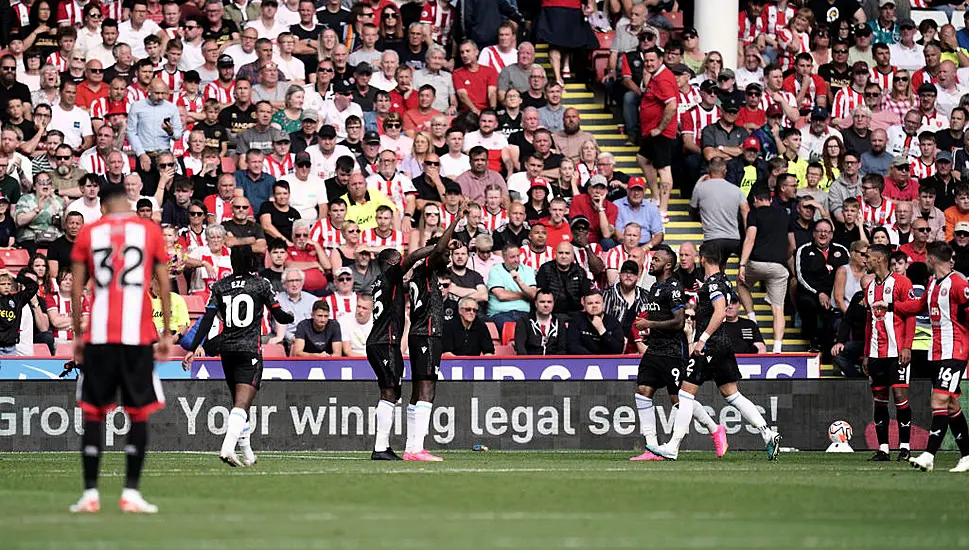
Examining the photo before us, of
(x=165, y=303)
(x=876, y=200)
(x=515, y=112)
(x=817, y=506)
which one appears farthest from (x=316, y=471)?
(x=876, y=200)

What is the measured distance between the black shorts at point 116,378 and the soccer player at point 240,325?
4900 millimetres

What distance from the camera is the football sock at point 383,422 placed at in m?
16.9

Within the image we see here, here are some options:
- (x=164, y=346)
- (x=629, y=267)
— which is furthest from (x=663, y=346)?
(x=164, y=346)

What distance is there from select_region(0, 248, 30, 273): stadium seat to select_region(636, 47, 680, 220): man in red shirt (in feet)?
30.3

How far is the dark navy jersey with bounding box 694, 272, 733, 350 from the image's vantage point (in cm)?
1691

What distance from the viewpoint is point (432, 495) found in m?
11.8

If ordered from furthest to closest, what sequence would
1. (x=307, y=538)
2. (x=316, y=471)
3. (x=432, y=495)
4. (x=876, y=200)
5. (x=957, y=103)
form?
(x=957, y=103)
(x=876, y=200)
(x=316, y=471)
(x=432, y=495)
(x=307, y=538)

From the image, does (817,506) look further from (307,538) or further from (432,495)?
(307,538)

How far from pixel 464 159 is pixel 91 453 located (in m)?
14.1

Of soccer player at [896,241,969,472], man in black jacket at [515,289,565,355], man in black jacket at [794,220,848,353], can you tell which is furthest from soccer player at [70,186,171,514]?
man in black jacket at [794,220,848,353]

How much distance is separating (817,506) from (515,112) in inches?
578

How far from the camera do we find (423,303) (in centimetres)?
1673

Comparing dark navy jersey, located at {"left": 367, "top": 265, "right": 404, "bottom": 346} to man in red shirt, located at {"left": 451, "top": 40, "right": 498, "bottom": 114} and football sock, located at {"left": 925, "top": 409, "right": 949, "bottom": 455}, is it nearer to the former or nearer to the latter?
football sock, located at {"left": 925, "top": 409, "right": 949, "bottom": 455}

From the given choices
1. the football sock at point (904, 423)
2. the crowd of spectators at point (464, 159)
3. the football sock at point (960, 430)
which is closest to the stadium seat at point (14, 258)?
the crowd of spectators at point (464, 159)
